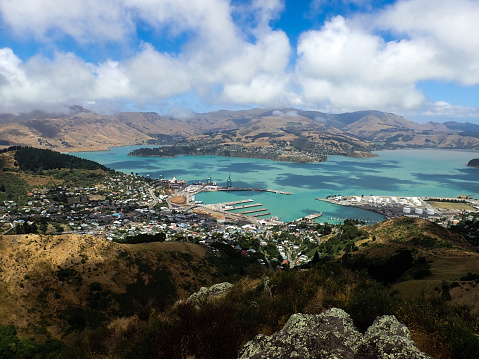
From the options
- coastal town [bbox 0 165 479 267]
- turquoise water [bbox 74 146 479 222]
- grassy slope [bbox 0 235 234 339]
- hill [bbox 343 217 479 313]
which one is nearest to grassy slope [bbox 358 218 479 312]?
hill [bbox 343 217 479 313]

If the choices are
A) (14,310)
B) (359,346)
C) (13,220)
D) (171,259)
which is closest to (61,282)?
(14,310)

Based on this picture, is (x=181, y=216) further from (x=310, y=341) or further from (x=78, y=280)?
(x=310, y=341)

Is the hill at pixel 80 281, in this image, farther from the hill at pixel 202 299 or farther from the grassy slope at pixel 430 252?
the grassy slope at pixel 430 252

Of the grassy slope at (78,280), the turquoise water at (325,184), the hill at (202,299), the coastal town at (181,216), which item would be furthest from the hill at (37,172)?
the hill at (202,299)

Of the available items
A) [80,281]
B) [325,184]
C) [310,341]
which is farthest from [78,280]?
[325,184]

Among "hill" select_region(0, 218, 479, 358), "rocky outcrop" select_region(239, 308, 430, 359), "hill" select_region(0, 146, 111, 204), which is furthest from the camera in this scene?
"hill" select_region(0, 146, 111, 204)

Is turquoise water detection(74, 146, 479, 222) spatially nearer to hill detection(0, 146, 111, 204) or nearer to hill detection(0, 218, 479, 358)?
hill detection(0, 146, 111, 204)

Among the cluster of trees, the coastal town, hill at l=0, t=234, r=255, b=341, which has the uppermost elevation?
the cluster of trees

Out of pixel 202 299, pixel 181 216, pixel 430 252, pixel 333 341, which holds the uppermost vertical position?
pixel 333 341

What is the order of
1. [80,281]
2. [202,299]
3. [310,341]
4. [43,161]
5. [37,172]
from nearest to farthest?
[310,341], [202,299], [80,281], [37,172], [43,161]
